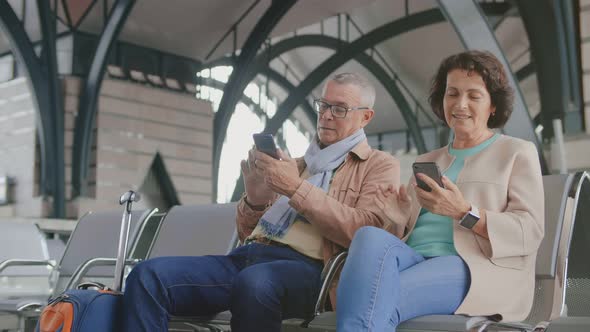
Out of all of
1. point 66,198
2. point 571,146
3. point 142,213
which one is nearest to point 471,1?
point 571,146

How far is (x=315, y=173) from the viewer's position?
2.71 metres

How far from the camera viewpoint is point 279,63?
21.5 meters

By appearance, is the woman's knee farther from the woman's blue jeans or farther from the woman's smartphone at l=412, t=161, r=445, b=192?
the woman's smartphone at l=412, t=161, r=445, b=192

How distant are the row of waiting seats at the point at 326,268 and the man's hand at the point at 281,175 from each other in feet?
1.01

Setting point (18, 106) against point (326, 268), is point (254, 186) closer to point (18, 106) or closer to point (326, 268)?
point (326, 268)

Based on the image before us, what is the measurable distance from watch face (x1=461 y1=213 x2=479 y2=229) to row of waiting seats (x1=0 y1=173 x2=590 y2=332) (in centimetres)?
29

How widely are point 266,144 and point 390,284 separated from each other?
75cm

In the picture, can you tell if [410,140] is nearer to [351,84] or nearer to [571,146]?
[571,146]

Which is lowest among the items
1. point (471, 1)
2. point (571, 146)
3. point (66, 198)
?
point (66, 198)

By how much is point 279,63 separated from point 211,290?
19.3 metres

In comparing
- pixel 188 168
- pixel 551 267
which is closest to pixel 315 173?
pixel 551 267


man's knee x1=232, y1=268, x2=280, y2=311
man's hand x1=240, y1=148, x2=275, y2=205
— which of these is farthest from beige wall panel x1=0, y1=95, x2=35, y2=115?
man's knee x1=232, y1=268, x2=280, y2=311

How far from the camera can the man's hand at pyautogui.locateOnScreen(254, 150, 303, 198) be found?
239 centimetres

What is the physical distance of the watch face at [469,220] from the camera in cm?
214
